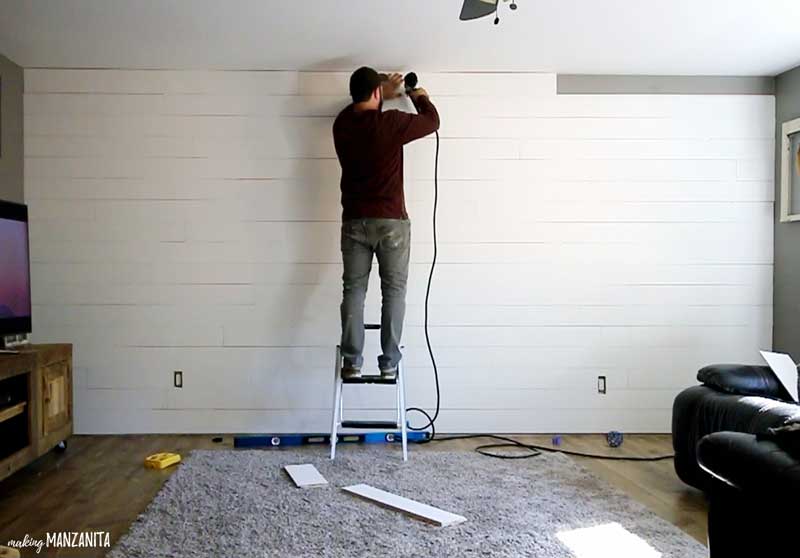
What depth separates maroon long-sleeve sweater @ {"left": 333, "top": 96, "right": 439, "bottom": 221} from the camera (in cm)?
363

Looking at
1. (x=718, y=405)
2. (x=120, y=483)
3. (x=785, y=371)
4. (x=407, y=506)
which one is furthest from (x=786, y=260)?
(x=120, y=483)

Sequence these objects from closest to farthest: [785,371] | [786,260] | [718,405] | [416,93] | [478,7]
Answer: [478,7] → [718,405] → [785,371] → [416,93] → [786,260]

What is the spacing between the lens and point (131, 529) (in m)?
2.59

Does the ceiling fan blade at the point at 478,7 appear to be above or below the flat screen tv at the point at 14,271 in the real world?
above

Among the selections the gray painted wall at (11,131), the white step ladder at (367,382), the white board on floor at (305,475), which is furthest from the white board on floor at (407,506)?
the gray painted wall at (11,131)

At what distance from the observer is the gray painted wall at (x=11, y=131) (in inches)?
157

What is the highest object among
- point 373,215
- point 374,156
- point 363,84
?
point 363,84

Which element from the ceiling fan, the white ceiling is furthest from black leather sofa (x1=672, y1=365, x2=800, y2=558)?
the white ceiling

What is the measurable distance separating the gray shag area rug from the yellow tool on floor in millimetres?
77

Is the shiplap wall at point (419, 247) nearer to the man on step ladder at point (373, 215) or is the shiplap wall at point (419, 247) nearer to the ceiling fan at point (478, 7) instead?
the man on step ladder at point (373, 215)

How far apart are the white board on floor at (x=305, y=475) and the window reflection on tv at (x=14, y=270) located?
1605 millimetres

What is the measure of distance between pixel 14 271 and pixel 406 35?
239 centimetres

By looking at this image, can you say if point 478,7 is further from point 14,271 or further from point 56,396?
point 56,396

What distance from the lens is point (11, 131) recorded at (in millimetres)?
4086
